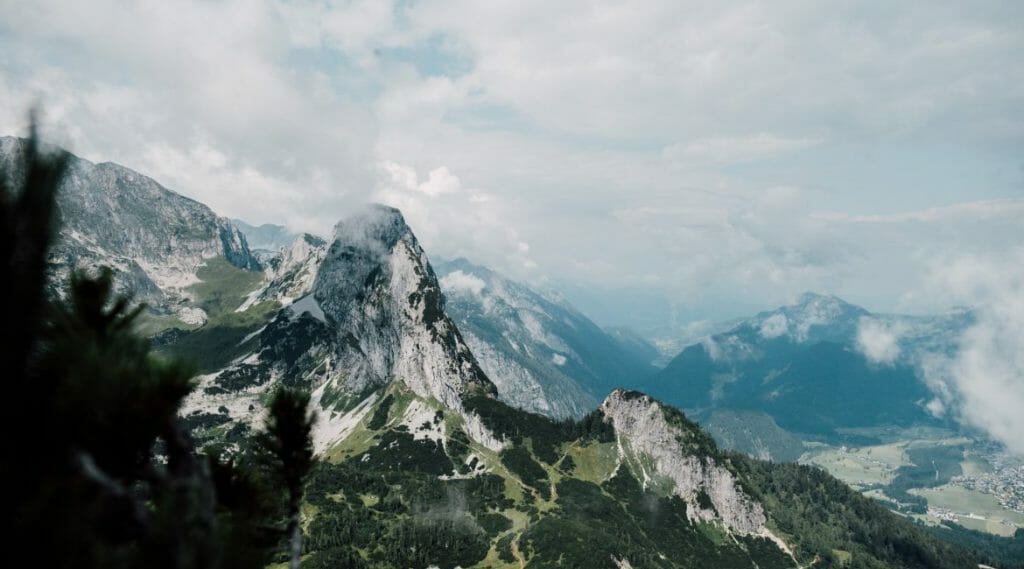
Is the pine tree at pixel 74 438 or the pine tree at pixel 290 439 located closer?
the pine tree at pixel 74 438

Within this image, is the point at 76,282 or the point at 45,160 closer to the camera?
the point at 45,160

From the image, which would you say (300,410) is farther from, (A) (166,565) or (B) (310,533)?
(B) (310,533)

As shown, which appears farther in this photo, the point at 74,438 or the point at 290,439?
the point at 290,439

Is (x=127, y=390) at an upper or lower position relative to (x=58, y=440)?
upper

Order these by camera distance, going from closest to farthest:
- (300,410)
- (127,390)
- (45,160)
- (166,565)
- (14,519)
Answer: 1. (14,519)
2. (166,565)
3. (45,160)
4. (127,390)
5. (300,410)

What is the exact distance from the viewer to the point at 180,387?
12.3 metres

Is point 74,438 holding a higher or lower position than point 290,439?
higher

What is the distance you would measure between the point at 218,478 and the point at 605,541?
183084 mm

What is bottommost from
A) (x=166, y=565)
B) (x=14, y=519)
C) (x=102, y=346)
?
(x=166, y=565)

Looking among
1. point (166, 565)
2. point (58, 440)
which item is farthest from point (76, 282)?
point (166, 565)

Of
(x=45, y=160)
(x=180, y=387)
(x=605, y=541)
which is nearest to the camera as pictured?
(x=45, y=160)

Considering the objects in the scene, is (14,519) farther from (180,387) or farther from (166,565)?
(180,387)

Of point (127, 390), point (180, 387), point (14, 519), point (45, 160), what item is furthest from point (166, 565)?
point (45, 160)

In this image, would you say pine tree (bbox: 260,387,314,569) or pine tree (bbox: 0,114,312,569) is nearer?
pine tree (bbox: 0,114,312,569)
